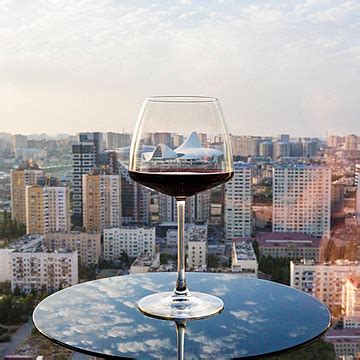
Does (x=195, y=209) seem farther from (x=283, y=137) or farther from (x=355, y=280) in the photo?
(x=355, y=280)

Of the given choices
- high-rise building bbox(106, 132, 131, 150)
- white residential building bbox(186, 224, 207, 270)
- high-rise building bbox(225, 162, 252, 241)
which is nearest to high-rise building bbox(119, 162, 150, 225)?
high-rise building bbox(106, 132, 131, 150)

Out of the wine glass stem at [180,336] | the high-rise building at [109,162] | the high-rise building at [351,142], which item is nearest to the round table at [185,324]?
the wine glass stem at [180,336]

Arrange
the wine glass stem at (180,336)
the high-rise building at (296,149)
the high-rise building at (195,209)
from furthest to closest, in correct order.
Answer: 1. the high-rise building at (296,149)
2. the high-rise building at (195,209)
3. the wine glass stem at (180,336)

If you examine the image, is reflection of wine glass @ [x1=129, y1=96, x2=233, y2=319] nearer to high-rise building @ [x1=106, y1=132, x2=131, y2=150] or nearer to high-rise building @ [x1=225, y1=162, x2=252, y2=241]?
high-rise building @ [x1=106, y1=132, x2=131, y2=150]

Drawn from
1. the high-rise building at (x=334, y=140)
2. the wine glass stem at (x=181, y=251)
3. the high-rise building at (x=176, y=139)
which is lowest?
the wine glass stem at (x=181, y=251)

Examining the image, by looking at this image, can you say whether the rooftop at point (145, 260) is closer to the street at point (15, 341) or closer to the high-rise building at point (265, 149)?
the street at point (15, 341)

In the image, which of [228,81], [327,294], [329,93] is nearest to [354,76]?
[329,93]

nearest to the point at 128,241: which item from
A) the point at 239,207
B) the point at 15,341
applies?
the point at 239,207
